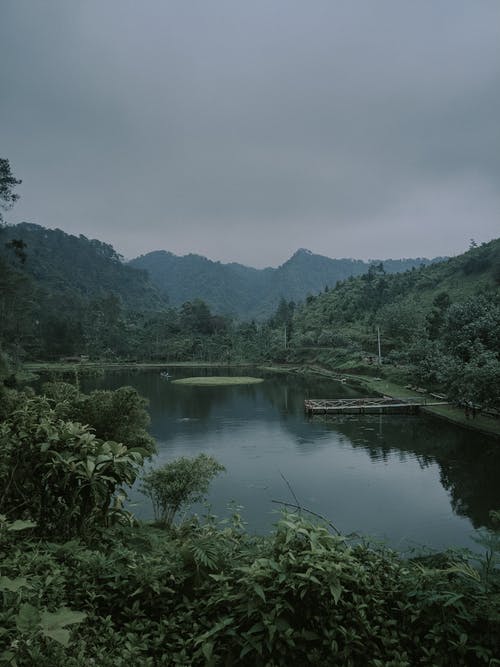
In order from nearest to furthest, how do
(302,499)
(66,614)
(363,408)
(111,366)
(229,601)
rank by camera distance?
1. (66,614)
2. (229,601)
3. (302,499)
4. (363,408)
5. (111,366)

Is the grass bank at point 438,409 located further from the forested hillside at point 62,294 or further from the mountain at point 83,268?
the mountain at point 83,268

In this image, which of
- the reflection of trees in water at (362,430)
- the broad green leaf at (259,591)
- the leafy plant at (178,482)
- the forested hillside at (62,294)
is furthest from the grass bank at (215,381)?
the broad green leaf at (259,591)

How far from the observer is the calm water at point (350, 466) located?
47.1 ft

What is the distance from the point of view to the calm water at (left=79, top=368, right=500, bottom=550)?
14.4 meters

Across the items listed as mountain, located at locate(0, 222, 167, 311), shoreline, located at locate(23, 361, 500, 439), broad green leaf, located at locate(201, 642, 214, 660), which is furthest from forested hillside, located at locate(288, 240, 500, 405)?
mountain, located at locate(0, 222, 167, 311)

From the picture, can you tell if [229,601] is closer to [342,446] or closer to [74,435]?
[74,435]

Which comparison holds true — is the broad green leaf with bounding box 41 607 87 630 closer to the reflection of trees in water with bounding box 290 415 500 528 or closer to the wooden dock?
the reflection of trees in water with bounding box 290 415 500 528

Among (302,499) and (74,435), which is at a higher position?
Result: (74,435)

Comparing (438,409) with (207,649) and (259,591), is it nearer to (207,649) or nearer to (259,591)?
(259,591)

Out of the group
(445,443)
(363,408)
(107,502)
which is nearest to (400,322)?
(363,408)

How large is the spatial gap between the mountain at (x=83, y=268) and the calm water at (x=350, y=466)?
107 meters

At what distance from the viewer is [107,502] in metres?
4.27

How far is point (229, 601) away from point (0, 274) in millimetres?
46299

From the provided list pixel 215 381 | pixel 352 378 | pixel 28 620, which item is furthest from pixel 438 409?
pixel 28 620
